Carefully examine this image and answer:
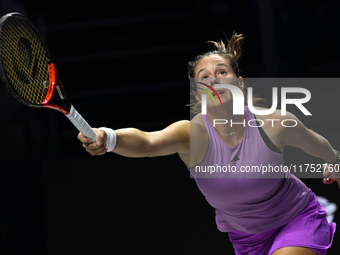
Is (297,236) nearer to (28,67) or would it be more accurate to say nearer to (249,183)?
(249,183)

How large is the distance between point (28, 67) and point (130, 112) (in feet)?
5.30

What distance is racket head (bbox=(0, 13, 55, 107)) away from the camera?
122cm

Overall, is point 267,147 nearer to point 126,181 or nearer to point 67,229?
point 126,181

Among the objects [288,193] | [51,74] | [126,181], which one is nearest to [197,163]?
[288,193]

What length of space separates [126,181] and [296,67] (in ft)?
4.80

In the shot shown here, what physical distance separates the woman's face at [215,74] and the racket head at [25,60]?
2.07 ft

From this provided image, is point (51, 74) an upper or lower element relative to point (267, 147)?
upper

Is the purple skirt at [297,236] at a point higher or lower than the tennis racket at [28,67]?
lower

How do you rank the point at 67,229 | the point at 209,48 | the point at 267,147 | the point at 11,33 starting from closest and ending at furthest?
the point at 11,33
the point at 267,147
the point at 67,229
the point at 209,48

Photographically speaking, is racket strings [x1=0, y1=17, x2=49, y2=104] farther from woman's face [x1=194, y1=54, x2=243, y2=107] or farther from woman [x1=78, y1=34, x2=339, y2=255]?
woman's face [x1=194, y1=54, x2=243, y2=107]

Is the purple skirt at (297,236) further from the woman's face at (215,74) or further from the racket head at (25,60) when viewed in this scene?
the racket head at (25,60)

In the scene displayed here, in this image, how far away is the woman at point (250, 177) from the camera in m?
1.47

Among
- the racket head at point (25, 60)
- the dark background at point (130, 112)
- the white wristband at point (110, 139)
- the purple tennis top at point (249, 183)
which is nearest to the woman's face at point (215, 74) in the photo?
the purple tennis top at point (249, 183)

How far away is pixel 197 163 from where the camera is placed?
5.06ft
